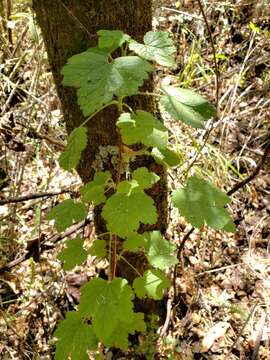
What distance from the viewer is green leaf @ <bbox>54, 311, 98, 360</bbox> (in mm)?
1490

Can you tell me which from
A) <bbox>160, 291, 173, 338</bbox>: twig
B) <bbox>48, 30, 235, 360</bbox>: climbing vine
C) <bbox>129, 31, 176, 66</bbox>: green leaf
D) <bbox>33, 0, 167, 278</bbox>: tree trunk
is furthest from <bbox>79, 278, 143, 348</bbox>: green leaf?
<bbox>160, 291, 173, 338</bbox>: twig

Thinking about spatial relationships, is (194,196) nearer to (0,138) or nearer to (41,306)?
(41,306)

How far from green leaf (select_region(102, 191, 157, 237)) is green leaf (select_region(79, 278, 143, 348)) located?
27 cm

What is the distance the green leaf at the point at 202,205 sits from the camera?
1311 mm

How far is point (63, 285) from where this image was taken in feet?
7.78

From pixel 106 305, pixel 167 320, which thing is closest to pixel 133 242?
pixel 106 305

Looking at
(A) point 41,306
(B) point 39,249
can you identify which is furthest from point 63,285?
(B) point 39,249

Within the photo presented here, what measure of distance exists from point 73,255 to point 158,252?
301mm

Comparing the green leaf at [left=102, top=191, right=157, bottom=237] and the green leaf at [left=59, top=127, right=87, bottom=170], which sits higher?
the green leaf at [left=59, top=127, right=87, bottom=170]

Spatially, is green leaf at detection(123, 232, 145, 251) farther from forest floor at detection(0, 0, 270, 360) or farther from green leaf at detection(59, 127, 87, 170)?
forest floor at detection(0, 0, 270, 360)

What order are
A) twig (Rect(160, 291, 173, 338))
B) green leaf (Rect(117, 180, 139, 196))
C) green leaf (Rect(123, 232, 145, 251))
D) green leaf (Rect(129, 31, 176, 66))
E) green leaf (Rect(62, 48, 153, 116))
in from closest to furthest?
green leaf (Rect(62, 48, 153, 116)), green leaf (Rect(129, 31, 176, 66)), green leaf (Rect(117, 180, 139, 196)), green leaf (Rect(123, 232, 145, 251)), twig (Rect(160, 291, 173, 338))

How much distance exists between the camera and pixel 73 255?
151 centimetres

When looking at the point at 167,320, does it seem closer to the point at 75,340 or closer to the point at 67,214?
the point at 75,340

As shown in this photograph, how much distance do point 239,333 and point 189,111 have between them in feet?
4.47
